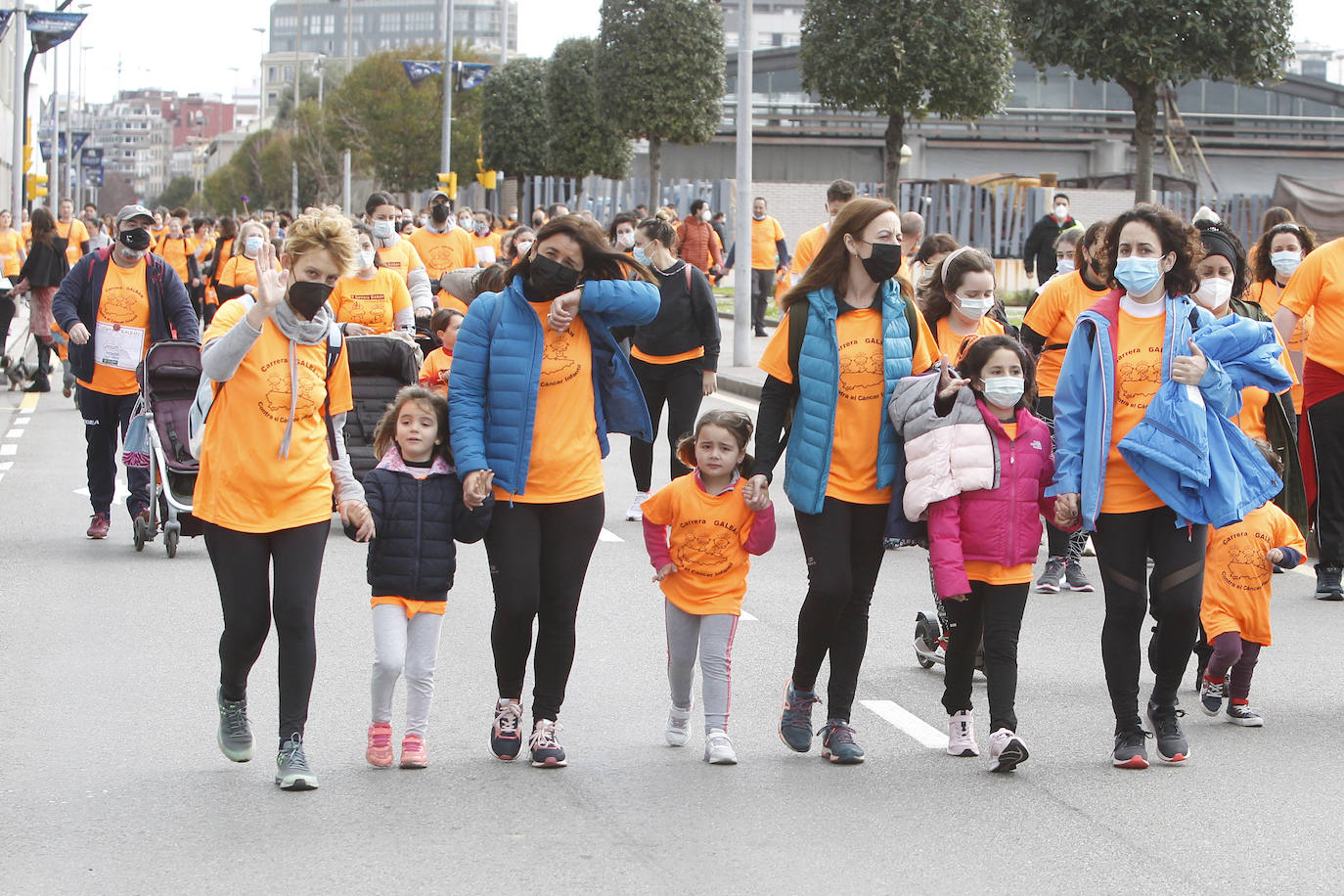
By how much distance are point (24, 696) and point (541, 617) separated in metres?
2.23

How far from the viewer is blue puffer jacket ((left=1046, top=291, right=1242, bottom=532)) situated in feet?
19.9

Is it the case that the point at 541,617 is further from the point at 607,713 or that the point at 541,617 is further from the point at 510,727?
the point at 607,713

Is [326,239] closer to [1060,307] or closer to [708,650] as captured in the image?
[708,650]

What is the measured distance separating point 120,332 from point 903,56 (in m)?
21.1

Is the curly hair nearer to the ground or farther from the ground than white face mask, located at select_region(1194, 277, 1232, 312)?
farther from the ground

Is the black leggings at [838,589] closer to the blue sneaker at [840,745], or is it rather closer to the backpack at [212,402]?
the blue sneaker at [840,745]

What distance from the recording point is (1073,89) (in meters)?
64.7

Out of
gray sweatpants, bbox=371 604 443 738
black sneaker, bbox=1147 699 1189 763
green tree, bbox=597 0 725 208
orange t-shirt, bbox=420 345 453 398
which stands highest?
green tree, bbox=597 0 725 208

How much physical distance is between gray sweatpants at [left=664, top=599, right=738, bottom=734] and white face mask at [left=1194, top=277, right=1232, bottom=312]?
2501 mm

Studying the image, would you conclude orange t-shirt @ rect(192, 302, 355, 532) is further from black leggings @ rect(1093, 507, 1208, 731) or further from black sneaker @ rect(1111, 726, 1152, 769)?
black sneaker @ rect(1111, 726, 1152, 769)

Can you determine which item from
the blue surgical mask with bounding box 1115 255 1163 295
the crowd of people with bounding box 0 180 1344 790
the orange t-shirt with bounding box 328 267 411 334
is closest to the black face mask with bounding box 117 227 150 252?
the orange t-shirt with bounding box 328 267 411 334

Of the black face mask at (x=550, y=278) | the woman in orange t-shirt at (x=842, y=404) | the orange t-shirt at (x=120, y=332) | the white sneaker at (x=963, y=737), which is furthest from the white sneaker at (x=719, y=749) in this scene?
the orange t-shirt at (x=120, y=332)

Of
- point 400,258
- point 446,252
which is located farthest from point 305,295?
point 446,252

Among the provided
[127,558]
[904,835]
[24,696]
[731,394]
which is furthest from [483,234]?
[904,835]
